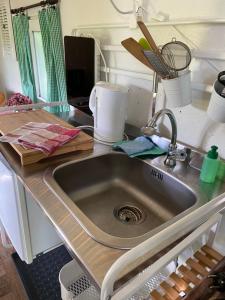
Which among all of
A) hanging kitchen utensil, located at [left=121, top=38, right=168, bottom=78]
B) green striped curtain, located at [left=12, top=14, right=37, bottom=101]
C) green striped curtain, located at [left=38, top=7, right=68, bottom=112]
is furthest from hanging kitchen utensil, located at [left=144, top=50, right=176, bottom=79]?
green striped curtain, located at [left=12, top=14, right=37, bottom=101]

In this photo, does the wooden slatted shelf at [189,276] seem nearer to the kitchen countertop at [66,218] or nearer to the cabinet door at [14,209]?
the kitchen countertop at [66,218]

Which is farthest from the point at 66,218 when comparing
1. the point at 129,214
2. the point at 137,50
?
the point at 137,50

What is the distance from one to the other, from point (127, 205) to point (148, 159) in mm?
238

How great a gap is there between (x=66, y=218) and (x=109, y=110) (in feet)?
2.07

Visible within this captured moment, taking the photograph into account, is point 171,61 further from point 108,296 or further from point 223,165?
point 108,296

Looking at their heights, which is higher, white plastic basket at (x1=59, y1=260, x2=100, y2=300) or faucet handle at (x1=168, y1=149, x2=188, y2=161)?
faucet handle at (x1=168, y1=149, x2=188, y2=161)

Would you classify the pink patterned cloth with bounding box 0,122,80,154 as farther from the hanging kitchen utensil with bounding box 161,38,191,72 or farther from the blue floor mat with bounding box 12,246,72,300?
the blue floor mat with bounding box 12,246,72,300

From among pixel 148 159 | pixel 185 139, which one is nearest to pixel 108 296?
pixel 148 159

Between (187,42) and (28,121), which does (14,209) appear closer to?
(28,121)

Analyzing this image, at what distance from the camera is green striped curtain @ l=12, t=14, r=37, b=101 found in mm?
2609

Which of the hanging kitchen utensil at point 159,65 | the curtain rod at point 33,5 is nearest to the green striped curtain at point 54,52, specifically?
the curtain rod at point 33,5

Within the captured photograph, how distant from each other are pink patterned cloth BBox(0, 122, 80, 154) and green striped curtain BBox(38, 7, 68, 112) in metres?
0.73

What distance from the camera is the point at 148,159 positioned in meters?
1.11

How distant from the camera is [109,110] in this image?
1.18 meters
